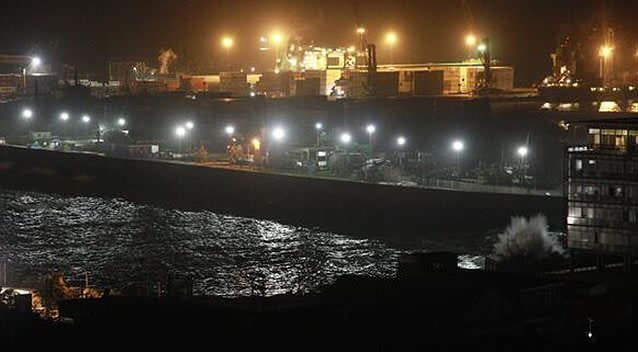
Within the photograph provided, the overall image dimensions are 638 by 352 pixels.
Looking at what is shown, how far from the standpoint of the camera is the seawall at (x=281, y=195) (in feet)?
54.6

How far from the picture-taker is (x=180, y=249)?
1534 centimetres

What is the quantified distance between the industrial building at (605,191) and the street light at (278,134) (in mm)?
9524

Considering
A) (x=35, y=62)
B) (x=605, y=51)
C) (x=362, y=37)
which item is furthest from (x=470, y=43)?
(x=35, y=62)

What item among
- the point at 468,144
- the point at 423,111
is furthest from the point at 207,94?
the point at 468,144

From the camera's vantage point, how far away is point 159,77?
31797mm

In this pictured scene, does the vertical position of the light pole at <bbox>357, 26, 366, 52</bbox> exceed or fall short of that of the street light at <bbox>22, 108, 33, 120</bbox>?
it exceeds it

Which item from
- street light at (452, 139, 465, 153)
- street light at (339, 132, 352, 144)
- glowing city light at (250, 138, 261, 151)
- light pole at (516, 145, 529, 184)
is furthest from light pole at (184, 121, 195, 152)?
light pole at (516, 145, 529, 184)

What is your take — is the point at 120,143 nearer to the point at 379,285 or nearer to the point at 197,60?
the point at 197,60

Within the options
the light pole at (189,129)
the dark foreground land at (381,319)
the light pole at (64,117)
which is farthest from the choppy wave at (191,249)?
the light pole at (64,117)

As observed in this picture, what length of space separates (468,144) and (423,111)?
Result: 184 cm

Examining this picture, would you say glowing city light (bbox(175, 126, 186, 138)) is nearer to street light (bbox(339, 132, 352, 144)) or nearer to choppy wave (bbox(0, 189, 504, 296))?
street light (bbox(339, 132, 352, 144))

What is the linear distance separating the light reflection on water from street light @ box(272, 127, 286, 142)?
3.47 meters

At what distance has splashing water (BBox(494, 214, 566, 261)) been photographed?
13.7 m

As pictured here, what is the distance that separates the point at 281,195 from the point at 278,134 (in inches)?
132
